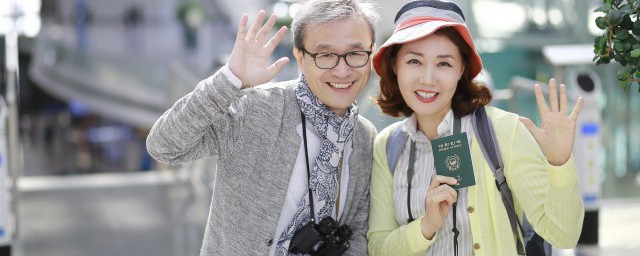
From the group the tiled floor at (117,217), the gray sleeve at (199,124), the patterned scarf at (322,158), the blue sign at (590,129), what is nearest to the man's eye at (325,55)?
the patterned scarf at (322,158)

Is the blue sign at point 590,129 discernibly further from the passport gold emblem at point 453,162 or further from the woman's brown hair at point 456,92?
the passport gold emblem at point 453,162

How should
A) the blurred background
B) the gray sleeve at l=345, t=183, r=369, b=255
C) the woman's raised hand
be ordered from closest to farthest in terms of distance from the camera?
the woman's raised hand, the gray sleeve at l=345, t=183, r=369, b=255, the blurred background

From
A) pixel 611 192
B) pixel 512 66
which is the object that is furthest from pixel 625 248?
pixel 512 66

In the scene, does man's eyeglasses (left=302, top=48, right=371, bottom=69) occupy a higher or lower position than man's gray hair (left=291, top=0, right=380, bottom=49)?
lower

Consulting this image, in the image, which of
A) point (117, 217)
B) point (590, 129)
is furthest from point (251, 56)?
point (117, 217)

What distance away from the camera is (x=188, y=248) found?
891 cm

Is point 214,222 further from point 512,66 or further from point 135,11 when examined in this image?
point 135,11

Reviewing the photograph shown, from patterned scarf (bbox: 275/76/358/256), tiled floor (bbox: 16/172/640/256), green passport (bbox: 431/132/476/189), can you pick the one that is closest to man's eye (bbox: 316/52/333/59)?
patterned scarf (bbox: 275/76/358/256)

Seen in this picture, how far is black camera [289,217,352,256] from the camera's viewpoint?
2.84 metres

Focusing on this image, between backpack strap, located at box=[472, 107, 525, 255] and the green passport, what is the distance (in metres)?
0.12

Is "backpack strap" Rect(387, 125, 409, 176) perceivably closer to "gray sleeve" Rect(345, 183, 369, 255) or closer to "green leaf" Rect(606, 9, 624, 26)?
"gray sleeve" Rect(345, 183, 369, 255)

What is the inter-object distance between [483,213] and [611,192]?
29.3ft

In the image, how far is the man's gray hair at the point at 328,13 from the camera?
291 centimetres

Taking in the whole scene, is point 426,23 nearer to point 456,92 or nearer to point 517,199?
point 456,92
